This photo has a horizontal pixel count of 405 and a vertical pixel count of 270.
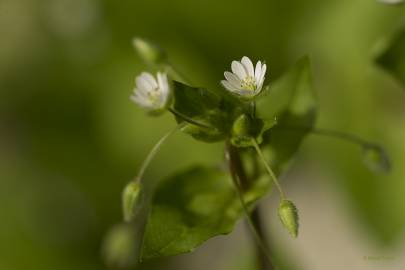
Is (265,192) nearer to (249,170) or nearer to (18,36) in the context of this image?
(249,170)

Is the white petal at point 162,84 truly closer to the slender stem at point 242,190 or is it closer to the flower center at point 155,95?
the flower center at point 155,95

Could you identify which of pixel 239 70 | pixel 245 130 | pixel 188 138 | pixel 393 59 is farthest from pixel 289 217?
pixel 188 138

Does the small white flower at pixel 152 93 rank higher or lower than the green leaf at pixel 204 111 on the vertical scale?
higher

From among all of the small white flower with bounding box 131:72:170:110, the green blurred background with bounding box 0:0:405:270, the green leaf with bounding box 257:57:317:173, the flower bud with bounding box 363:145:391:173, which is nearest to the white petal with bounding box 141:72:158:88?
the small white flower with bounding box 131:72:170:110

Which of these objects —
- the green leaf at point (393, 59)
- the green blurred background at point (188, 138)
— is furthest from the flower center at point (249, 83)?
the green blurred background at point (188, 138)

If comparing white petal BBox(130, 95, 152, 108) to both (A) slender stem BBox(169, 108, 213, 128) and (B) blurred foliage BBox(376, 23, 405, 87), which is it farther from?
(B) blurred foliage BBox(376, 23, 405, 87)

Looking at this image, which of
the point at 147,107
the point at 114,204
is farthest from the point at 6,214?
the point at 147,107
